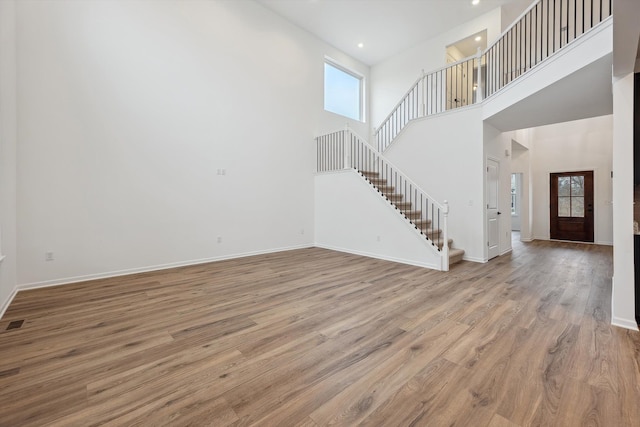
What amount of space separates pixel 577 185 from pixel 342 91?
24.6ft

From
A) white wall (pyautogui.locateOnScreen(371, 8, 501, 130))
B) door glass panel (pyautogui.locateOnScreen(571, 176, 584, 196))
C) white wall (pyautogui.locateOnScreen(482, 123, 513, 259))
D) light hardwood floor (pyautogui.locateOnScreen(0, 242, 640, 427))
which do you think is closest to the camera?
light hardwood floor (pyautogui.locateOnScreen(0, 242, 640, 427))

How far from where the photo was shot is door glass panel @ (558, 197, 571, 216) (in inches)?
325

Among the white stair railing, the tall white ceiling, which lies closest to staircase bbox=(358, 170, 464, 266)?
the white stair railing

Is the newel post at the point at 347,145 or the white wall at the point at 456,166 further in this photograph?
the newel post at the point at 347,145

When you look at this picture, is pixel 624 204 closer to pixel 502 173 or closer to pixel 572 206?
pixel 502 173

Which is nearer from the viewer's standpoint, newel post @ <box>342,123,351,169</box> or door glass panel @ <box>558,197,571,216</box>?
newel post @ <box>342,123,351,169</box>

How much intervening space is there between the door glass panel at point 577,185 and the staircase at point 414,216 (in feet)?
17.9

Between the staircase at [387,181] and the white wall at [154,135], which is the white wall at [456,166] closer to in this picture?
the staircase at [387,181]

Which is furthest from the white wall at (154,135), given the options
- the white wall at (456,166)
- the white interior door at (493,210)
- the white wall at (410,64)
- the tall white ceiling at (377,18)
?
the white interior door at (493,210)

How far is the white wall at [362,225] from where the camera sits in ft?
16.8

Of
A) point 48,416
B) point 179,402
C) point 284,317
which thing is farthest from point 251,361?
point 48,416

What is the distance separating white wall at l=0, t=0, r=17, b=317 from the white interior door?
290 inches

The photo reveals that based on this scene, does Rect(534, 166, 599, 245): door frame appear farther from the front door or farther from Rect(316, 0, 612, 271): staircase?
Rect(316, 0, 612, 271): staircase

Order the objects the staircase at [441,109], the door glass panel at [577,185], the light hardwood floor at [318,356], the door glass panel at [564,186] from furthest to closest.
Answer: the door glass panel at [564,186] → the door glass panel at [577,185] → the staircase at [441,109] → the light hardwood floor at [318,356]
